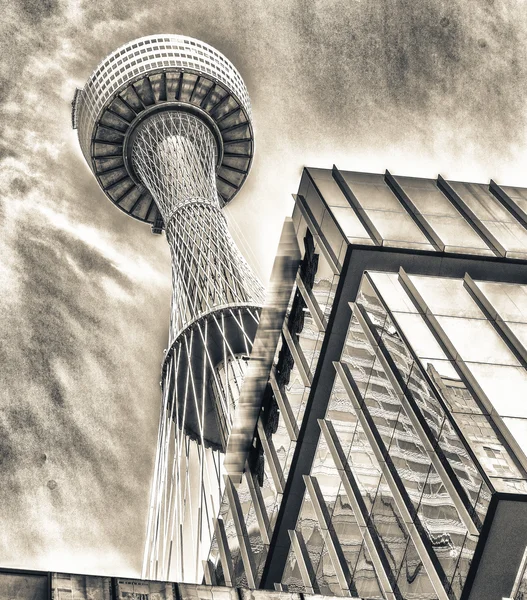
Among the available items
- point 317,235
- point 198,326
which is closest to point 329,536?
point 317,235

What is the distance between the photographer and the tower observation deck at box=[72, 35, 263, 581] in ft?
130

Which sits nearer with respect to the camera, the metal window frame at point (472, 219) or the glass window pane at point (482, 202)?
the metal window frame at point (472, 219)

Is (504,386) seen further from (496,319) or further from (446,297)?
(446,297)

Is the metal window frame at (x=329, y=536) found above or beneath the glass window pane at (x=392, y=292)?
Answer: beneath

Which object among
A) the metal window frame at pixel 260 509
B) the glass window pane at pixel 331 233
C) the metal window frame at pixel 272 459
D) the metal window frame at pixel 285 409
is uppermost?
the glass window pane at pixel 331 233

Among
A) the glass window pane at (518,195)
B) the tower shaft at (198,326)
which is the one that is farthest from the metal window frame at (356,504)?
the tower shaft at (198,326)

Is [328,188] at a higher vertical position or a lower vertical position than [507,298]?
higher

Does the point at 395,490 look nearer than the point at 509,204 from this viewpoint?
Yes

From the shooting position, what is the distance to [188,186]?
50219 mm

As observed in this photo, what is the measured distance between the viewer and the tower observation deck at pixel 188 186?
130 ft

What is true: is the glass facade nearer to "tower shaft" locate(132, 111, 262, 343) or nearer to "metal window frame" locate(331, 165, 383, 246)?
"metal window frame" locate(331, 165, 383, 246)

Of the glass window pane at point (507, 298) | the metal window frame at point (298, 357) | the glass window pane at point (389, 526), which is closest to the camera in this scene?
the glass window pane at point (389, 526)

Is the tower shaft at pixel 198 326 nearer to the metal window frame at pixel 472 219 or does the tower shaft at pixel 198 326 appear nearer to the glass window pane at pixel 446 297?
the metal window frame at pixel 472 219

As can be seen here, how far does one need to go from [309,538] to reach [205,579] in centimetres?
471
